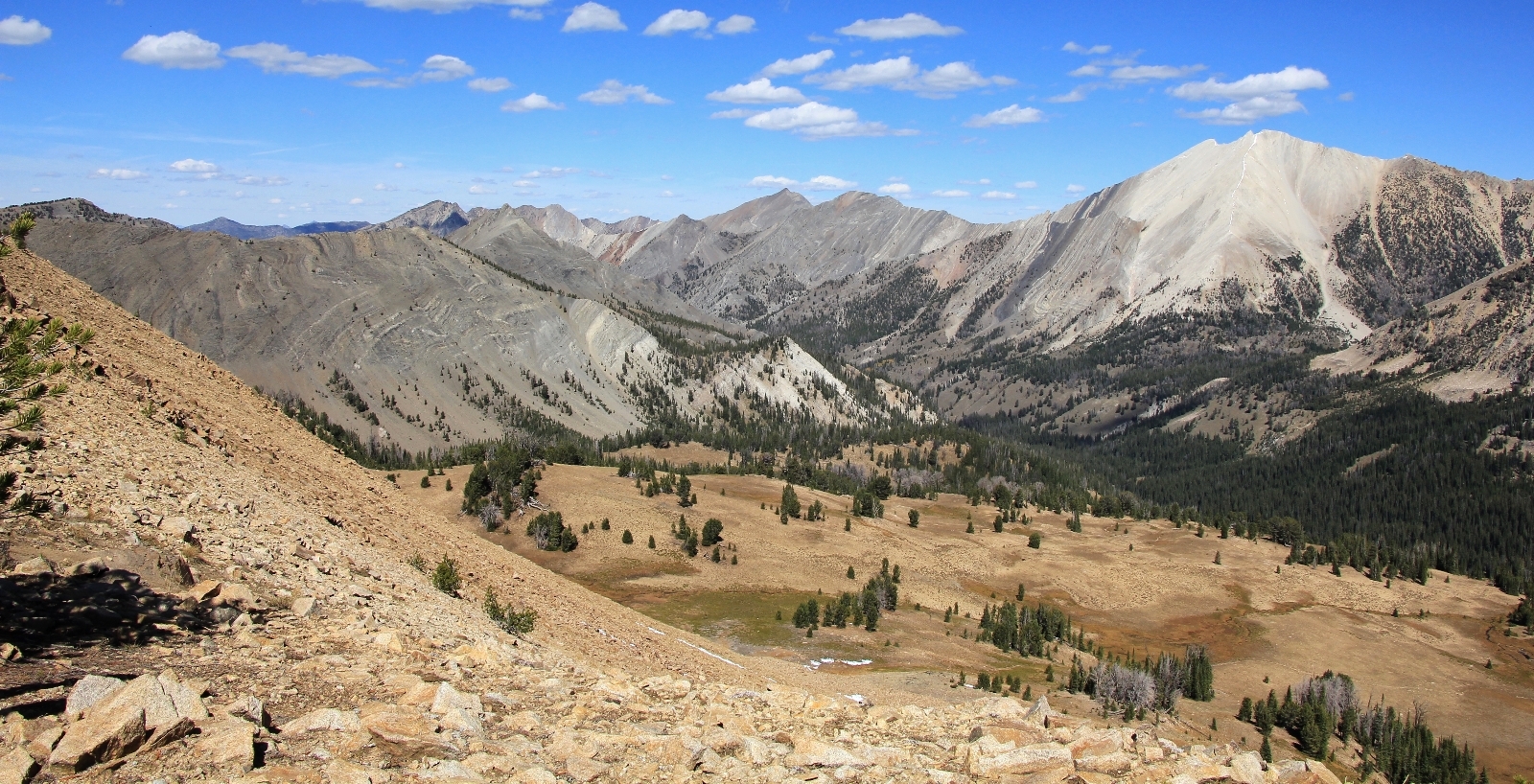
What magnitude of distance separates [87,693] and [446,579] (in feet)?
47.0

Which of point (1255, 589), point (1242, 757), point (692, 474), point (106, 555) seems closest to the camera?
point (1242, 757)

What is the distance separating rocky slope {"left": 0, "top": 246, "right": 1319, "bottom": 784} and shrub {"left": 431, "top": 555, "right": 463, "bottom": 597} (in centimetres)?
39

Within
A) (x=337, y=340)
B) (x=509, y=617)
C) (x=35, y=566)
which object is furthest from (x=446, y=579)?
(x=337, y=340)

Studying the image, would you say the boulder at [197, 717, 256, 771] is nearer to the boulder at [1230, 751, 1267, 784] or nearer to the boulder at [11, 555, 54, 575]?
the boulder at [11, 555, 54, 575]

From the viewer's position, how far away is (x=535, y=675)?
17.8 metres

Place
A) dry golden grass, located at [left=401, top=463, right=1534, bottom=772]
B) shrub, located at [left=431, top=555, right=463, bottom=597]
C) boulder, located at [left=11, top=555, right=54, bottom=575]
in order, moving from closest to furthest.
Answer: boulder, located at [left=11, top=555, right=54, bottom=575] < shrub, located at [left=431, top=555, right=463, bottom=597] < dry golden grass, located at [left=401, top=463, right=1534, bottom=772]

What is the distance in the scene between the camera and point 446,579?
25.5m

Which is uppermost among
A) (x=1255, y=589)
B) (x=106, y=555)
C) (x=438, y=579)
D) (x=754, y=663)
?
(x=106, y=555)

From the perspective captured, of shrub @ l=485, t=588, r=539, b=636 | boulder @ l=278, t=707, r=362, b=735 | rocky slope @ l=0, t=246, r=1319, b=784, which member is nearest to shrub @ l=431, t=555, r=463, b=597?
rocky slope @ l=0, t=246, r=1319, b=784

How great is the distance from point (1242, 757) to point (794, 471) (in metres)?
121

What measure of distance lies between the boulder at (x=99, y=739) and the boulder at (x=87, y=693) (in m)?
0.28

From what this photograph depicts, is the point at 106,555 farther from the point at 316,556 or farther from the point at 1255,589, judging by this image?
the point at 1255,589

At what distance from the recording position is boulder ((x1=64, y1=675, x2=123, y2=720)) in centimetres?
1100

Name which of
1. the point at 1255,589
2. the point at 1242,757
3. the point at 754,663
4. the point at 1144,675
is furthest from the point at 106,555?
the point at 1255,589
